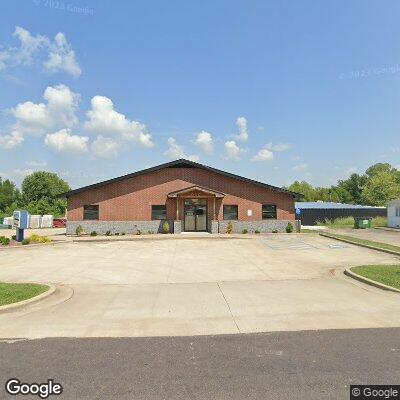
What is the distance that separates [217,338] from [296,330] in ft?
5.17

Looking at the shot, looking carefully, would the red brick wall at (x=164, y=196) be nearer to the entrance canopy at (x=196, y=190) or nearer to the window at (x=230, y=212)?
the window at (x=230, y=212)

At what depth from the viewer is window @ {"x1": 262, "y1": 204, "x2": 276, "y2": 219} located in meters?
31.9

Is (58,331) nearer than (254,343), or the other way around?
(254,343)

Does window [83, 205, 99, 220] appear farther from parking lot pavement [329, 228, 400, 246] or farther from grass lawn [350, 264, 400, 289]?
grass lawn [350, 264, 400, 289]

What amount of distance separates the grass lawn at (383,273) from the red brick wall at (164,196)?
19.1 meters

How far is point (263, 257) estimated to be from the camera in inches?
653

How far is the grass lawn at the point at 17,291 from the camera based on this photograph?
8.42m

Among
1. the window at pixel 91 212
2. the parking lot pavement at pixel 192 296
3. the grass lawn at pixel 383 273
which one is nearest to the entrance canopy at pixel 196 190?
the window at pixel 91 212

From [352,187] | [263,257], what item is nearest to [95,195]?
[263,257]

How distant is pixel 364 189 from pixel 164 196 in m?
73.7

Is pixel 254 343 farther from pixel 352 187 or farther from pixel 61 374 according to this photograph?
pixel 352 187

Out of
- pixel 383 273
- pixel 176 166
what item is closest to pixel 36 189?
pixel 176 166

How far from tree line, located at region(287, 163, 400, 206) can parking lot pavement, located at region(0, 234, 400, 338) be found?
70510 millimetres

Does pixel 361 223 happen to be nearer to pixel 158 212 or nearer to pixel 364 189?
pixel 158 212
